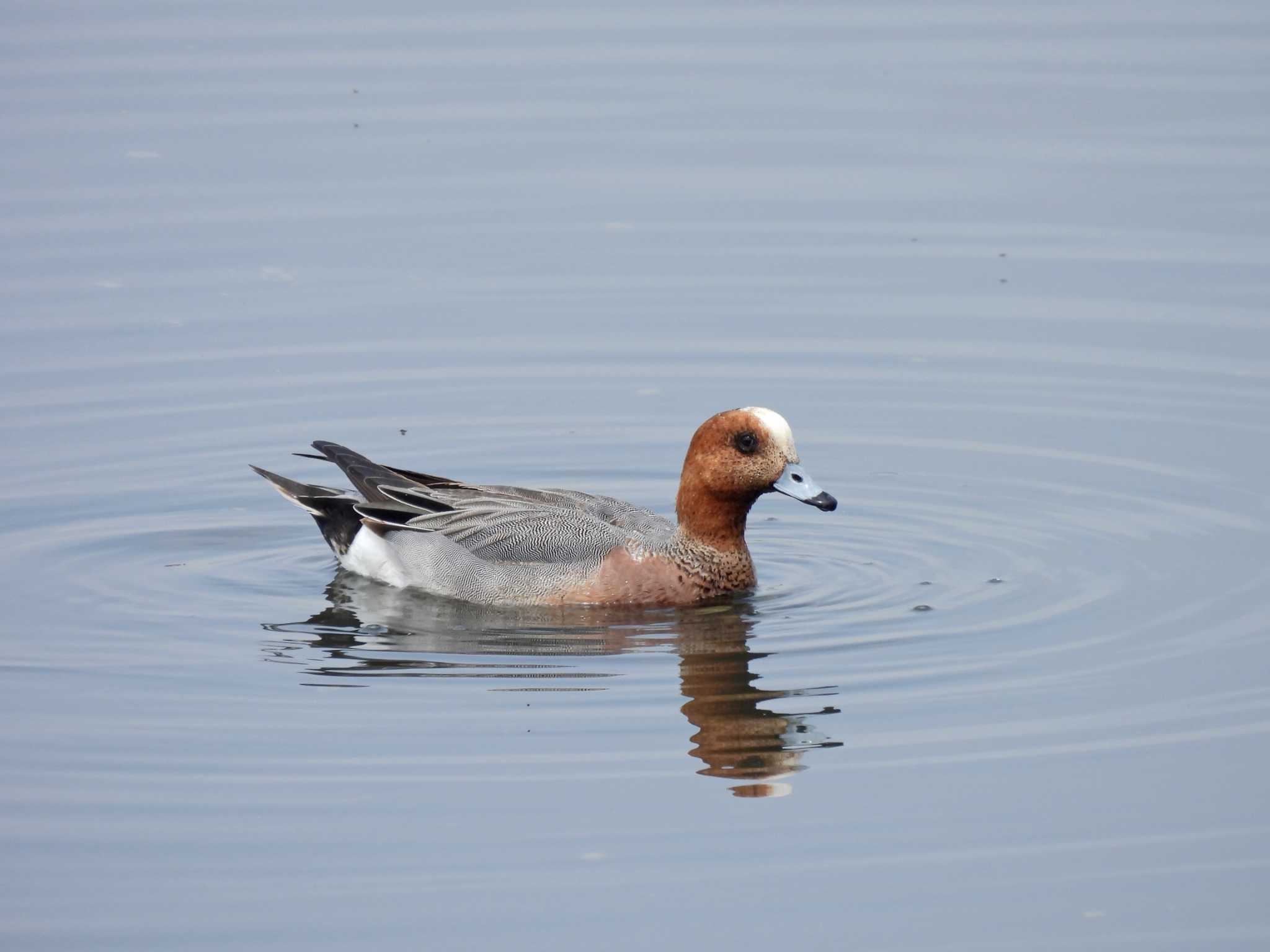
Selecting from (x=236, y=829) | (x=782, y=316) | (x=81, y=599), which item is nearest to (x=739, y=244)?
(x=782, y=316)

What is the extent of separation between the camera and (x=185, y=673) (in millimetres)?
9844

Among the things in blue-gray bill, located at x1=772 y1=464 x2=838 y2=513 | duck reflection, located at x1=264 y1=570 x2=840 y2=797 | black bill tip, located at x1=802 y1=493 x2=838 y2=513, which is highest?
blue-gray bill, located at x1=772 y1=464 x2=838 y2=513

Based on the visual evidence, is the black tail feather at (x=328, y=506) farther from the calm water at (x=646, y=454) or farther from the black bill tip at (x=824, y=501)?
the black bill tip at (x=824, y=501)

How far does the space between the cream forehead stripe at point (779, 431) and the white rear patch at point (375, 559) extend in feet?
6.85

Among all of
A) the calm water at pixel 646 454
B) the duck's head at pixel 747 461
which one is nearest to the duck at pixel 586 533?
the duck's head at pixel 747 461

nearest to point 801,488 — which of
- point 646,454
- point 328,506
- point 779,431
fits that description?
point 779,431

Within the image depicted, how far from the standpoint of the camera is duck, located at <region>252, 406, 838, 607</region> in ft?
36.3

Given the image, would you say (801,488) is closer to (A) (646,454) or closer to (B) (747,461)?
(B) (747,461)

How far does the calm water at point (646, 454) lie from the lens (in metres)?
7.79

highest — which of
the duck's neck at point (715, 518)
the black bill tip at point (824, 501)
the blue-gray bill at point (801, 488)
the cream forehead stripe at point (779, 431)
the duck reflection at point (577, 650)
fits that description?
the cream forehead stripe at point (779, 431)

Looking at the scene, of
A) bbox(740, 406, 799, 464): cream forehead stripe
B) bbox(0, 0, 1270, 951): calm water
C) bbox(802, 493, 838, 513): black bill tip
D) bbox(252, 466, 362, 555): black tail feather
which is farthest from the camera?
bbox(252, 466, 362, 555): black tail feather

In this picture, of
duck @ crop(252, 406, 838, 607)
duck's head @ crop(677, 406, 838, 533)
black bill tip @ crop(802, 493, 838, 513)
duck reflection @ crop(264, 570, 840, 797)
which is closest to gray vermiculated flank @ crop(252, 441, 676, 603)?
duck @ crop(252, 406, 838, 607)

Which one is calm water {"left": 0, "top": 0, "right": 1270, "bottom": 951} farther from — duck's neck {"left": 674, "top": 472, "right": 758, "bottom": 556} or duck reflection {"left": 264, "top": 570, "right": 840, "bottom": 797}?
duck's neck {"left": 674, "top": 472, "right": 758, "bottom": 556}

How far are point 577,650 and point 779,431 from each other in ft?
5.08
